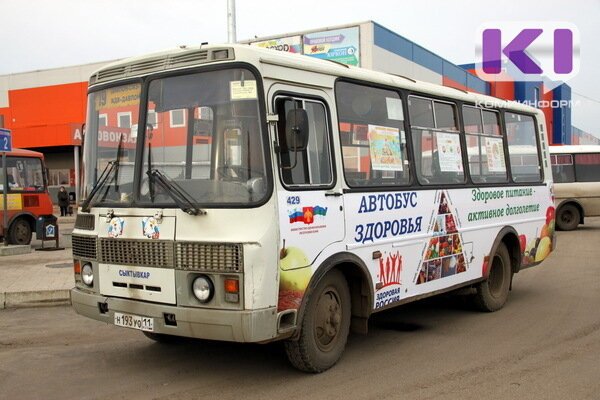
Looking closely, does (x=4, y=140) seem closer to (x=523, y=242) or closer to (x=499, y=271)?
(x=499, y=271)

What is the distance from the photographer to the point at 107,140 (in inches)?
214

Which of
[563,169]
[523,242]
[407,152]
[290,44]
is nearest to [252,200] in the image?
[407,152]

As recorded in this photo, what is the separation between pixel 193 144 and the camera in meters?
4.91

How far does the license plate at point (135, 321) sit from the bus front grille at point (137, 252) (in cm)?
43

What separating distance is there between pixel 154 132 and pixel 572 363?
4194 millimetres

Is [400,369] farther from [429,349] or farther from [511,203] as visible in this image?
[511,203]

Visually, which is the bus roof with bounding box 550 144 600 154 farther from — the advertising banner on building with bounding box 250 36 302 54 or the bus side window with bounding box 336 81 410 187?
the bus side window with bounding box 336 81 410 187

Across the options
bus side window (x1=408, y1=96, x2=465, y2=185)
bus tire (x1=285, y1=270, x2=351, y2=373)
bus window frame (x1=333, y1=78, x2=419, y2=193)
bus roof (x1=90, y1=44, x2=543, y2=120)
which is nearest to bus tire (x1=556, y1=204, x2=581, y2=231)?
bus side window (x1=408, y1=96, x2=465, y2=185)

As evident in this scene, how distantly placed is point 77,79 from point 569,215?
27.6 m

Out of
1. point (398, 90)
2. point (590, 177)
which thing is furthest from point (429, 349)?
point (590, 177)

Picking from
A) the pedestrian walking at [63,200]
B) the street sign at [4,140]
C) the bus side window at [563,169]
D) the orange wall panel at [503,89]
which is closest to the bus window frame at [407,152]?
the street sign at [4,140]

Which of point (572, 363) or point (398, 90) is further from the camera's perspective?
point (398, 90)

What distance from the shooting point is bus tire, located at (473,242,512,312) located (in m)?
7.81

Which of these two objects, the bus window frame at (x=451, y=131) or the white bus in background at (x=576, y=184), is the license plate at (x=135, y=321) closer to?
the bus window frame at (x=451, y=131)
